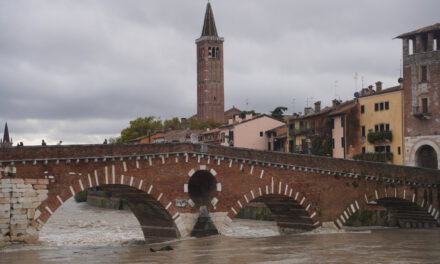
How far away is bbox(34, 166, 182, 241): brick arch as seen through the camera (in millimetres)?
26188

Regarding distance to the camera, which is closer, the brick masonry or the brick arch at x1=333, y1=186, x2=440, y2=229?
the brick arch at x1=333, y1=186, x2=440, y2=229

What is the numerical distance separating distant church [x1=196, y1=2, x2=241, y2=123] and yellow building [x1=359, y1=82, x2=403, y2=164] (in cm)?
6576

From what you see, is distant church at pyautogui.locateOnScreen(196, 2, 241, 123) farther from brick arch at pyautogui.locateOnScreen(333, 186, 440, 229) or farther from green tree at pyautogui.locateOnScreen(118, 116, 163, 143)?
brick arch at pyautogui.locateOnScreen(333, 186, 440, 229)

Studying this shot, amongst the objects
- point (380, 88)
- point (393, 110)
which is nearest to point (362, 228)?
point (393, 110)

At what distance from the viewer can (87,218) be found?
54.8 metres

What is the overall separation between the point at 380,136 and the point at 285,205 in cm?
2043

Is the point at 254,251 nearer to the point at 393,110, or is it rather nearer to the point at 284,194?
the point at 284,194

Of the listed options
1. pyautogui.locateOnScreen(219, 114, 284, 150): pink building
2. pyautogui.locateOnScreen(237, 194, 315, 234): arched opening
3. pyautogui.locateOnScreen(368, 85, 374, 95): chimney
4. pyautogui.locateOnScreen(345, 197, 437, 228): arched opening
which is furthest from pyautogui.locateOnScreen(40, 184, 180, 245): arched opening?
pyautogui.locateOnScreen(368, 85, 374, 95): chimney

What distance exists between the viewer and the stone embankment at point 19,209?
25312 mm

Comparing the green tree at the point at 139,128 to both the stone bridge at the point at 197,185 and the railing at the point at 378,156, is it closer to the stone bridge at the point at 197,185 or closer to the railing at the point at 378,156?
the railing at the point at 378,156

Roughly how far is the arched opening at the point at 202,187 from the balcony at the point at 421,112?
23086 mm

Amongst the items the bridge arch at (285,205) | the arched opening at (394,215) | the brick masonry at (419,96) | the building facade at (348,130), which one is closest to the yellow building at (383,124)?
the building facade at (348,130)

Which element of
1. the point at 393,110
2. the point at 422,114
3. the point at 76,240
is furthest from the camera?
the point at 393,110

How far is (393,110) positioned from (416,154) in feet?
14.9
